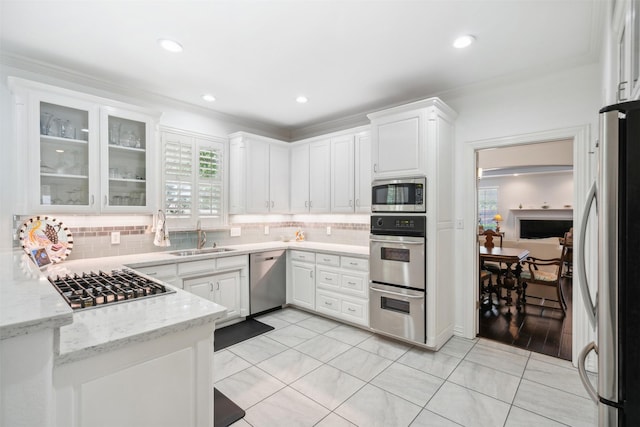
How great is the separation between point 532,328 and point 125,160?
4.81 m

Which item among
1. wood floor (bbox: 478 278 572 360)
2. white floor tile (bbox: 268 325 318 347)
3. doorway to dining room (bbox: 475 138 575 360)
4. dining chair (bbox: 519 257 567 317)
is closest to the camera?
wood floor (bbox: 478 278 572 360)

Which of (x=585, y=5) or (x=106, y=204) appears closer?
(x=585, y=5)

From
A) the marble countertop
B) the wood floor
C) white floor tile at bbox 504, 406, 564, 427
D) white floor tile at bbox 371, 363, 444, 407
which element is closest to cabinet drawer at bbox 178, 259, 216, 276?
the marble countertop

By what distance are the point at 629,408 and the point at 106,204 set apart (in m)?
3.54

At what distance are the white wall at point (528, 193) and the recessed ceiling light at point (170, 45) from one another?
9.48m

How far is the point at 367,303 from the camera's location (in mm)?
3410

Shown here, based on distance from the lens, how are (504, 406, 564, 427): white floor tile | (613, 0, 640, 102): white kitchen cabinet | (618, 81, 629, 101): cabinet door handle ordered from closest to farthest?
1. (613, 0, 640, 102): white kitchen cabinet
2. (618, 81, 629, 101): cabinet door handle
3. (504, 406, 564, 427): white floor tile

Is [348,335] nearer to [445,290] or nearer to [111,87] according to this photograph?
[445,290]

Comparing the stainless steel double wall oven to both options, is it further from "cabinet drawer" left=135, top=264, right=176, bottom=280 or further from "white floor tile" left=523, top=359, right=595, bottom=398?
"cabinet drawer" left=135, top=264, right=176, bottom=280

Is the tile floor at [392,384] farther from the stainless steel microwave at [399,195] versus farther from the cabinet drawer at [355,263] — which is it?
the stainless steel microwave at [399,195]

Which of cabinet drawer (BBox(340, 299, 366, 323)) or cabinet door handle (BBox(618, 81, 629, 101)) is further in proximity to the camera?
cabinet drawer (BBox(340, 299, 366, 323))

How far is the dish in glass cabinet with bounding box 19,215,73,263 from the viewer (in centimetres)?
258

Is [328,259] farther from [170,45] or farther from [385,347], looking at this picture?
[170,45]

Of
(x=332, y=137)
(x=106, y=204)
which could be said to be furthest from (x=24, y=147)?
(x=332, y=137)
